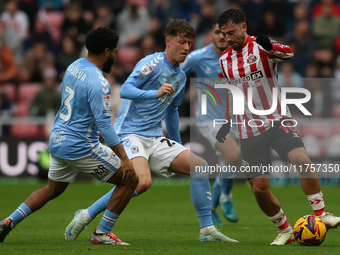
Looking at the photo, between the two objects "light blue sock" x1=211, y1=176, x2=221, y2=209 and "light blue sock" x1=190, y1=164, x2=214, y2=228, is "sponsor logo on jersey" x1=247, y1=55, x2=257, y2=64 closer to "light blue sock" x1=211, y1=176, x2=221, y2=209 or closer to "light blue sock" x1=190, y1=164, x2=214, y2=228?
"light blue sock" x1=190, y1=164, x2=214, y2=228

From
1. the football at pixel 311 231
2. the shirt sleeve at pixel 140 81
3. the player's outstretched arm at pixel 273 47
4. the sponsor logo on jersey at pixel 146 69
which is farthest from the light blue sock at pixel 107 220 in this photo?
the player's outstretched arm at pixel 273 47

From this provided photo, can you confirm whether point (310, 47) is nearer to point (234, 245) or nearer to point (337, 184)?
point (337, 184)

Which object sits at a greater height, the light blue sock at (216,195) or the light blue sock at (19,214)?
the light blue sock at (19,214)

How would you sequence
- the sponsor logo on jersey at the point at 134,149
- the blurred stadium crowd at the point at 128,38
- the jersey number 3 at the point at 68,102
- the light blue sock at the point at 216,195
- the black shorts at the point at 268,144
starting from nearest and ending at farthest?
the jersey number 3 at the point at 68,102 < the black shorts at the point at 268,144 < the sponsor logo on jersey at the point at 134,149 < the light blue sock at the point at 216,195 < the blurred stadium crowd at the point at 128,38

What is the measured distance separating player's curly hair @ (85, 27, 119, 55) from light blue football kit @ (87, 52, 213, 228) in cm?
56

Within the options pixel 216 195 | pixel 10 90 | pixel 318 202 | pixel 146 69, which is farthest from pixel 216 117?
pixel 10 90

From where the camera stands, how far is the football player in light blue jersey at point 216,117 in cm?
813

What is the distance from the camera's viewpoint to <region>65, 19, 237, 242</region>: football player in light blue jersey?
6156mm

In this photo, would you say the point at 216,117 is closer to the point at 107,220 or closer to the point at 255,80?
the point at 255,80

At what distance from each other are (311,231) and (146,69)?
8.06ft

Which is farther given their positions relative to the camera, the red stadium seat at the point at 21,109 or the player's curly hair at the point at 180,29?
the red stadium seat at the point at 21,109

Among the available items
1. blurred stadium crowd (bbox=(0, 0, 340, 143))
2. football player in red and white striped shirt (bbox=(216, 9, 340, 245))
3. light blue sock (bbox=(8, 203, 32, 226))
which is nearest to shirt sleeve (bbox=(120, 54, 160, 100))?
football player in red and white striped shirt (bbox=(216, 9, 340, 245))

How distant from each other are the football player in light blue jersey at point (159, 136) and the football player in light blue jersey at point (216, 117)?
68.7 inches

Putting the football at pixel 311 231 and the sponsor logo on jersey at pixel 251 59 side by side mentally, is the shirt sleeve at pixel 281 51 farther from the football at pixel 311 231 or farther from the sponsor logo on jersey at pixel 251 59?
the football at pixel 311 231
